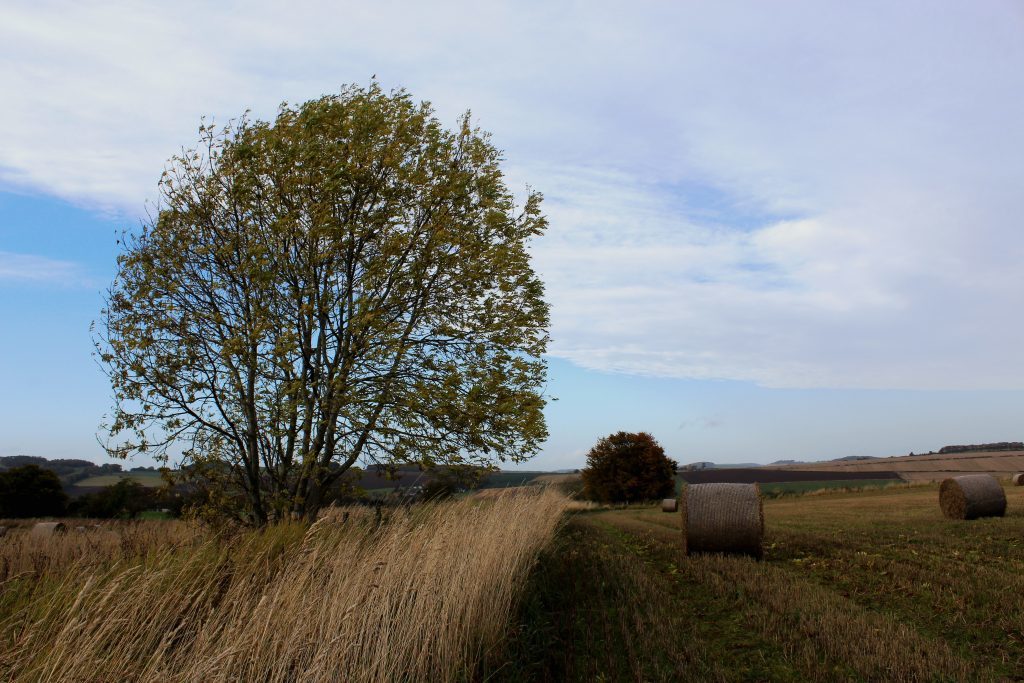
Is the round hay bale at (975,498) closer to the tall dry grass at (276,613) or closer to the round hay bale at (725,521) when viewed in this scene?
the round hay bale at (725,521)

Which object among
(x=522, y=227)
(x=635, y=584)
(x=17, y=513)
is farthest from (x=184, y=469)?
(x=17, y=513)

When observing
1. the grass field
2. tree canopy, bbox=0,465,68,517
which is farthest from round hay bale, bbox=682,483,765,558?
tree canopy, bbox=0,465,68,517

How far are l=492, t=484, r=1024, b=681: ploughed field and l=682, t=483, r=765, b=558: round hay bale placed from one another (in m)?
0.54

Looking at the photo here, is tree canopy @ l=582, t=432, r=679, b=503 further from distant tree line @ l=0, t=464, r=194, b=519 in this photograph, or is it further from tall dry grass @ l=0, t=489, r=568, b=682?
tall dry grass @ l=0, t=489, r=568, b=682

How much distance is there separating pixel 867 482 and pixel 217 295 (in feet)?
157

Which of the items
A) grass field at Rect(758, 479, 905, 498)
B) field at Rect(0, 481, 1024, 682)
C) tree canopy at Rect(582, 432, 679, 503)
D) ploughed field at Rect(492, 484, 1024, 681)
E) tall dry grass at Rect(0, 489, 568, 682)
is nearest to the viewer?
tall dry grass at Rect(0, 489, 568, 682)

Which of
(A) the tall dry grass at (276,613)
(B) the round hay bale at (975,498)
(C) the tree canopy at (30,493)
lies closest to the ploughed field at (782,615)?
(A) the tall dry grass at (276,613)

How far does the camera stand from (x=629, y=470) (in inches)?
2082

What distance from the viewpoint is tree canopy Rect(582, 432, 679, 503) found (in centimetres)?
5206

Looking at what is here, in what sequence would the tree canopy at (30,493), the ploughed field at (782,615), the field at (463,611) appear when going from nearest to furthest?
1. the field at (463,611)
2. the ploughed field at (782,615)
3. the tree canopy at (30,493)

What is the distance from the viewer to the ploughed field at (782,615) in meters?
6.51

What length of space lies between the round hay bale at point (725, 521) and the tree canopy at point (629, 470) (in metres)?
38.1

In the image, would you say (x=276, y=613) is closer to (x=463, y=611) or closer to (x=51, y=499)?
(x=463, y=611)

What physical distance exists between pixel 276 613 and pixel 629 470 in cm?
4952
